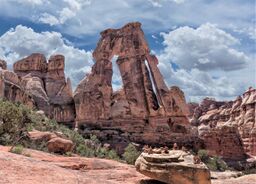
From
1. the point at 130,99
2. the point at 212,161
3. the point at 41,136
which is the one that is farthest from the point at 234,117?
the point at 41,136

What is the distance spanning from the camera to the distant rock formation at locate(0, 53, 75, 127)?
50.4 meters

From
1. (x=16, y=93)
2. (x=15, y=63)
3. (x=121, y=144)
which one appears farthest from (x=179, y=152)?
(x=15, y=63)

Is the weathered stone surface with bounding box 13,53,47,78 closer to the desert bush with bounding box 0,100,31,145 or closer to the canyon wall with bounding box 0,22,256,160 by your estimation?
the canyon wall with bounding box 0,22,256,160

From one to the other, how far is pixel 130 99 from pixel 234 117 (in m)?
42.0

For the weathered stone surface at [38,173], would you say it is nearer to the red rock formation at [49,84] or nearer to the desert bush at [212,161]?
the desert bush at [212,161]

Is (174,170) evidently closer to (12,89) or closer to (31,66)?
(12,89)

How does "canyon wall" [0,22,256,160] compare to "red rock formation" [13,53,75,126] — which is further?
"red rock formation" [13,53,75,126]

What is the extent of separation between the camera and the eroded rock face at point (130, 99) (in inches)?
1982

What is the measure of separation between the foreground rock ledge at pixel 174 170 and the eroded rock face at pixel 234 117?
41496 millimetres

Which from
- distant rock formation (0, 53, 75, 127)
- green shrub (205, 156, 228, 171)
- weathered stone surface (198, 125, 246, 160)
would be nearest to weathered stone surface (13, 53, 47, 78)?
distant rock formation (0, 53, 75, 127)

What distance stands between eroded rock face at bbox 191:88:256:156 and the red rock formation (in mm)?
20459

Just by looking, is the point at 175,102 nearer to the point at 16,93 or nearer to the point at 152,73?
the point at 152,73

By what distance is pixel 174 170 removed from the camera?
16.3 metres

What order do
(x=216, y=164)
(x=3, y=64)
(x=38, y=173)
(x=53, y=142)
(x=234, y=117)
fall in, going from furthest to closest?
1. (x=234, y=117)
2. (x=3, y=64)
3. (x=216, y=164)
4. (x=53, y=142)
5. (x=38, y=173)
